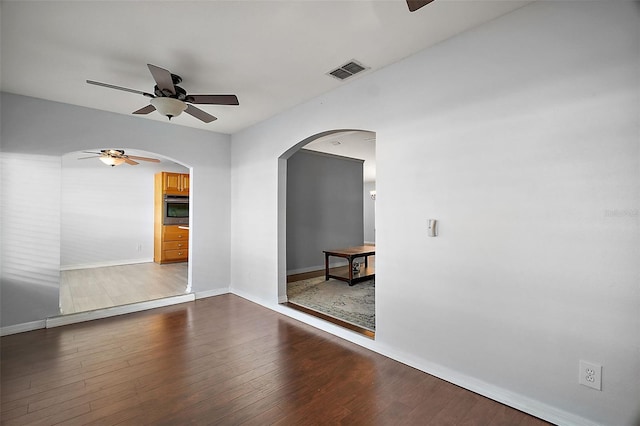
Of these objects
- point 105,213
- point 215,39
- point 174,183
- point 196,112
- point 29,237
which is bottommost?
point 29,237

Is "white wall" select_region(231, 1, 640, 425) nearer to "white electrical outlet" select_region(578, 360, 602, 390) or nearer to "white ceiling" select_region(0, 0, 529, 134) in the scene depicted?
"white electrical outlet" select_region(578, 360, 602, 390)

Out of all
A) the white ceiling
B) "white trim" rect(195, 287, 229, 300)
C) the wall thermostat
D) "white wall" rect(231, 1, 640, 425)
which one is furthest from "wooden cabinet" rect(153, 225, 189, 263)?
the wall thermostat

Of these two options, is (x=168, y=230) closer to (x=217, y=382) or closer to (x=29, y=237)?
(x=29, y=237)

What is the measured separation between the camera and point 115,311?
4008 mm

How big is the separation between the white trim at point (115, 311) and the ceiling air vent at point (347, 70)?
12.7ft

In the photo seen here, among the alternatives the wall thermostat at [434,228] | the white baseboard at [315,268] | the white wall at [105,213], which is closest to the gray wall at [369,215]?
the white baseboard at [315,268]

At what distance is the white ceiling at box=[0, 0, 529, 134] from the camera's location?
2053 mm

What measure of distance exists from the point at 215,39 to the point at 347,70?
126 cm

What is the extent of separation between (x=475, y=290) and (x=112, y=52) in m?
3.65

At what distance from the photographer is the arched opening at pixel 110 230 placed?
5608 millimetres

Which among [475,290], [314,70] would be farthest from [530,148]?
[314,70]

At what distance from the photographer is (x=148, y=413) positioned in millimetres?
2002

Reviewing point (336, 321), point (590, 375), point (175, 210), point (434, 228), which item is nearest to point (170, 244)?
point (175, 210)

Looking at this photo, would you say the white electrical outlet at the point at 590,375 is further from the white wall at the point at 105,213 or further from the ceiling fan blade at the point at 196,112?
the white wall at the point at 105,213
